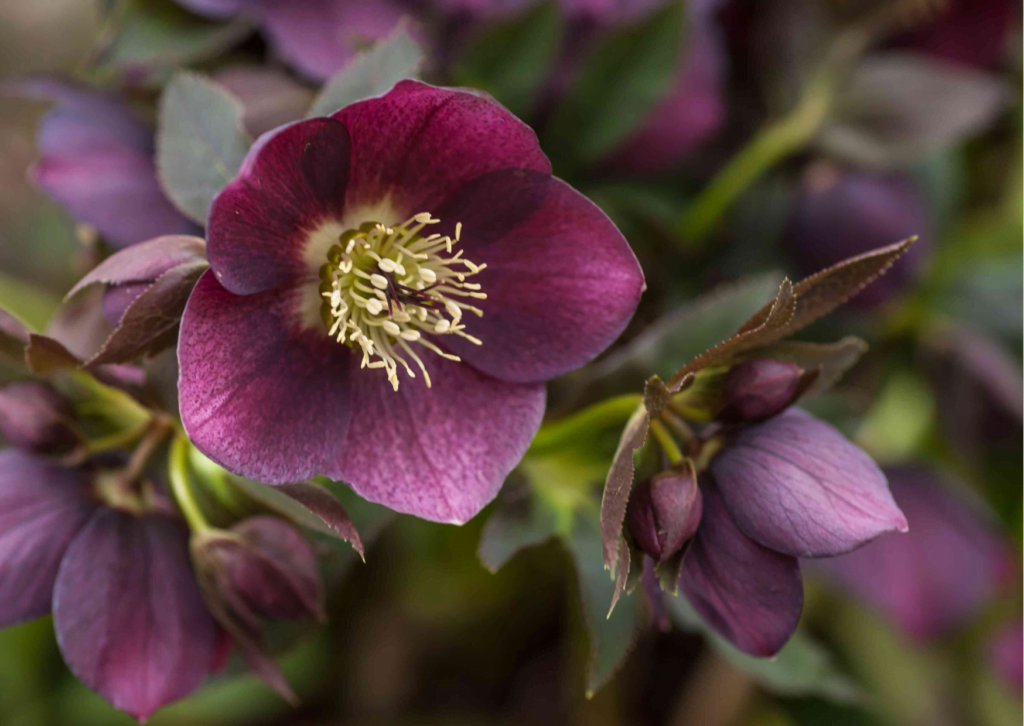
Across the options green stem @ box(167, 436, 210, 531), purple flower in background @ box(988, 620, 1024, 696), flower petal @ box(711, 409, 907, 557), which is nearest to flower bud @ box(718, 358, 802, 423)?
flower petal @ box(711, 409, 907, 557)

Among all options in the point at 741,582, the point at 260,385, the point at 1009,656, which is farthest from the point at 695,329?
the point at 1009,656

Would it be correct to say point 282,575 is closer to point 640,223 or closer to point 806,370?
point 806,370

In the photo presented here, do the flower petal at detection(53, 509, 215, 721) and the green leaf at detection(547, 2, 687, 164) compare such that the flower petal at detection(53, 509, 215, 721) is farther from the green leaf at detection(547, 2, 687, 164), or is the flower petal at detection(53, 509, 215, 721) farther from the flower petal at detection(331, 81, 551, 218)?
the green leaf at detection(547, 2, 687, 164)

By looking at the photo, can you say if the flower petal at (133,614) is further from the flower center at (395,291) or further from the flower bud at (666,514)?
the flower bud at (666,514)

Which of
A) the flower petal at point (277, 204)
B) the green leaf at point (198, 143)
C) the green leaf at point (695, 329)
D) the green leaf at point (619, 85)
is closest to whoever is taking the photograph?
the flower petal at point (277, 204)

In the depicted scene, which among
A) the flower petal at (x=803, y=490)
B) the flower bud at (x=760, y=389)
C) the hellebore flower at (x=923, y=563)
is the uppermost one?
the flower bud at (x=760, y=389)

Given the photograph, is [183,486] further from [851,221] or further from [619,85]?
[851,221]

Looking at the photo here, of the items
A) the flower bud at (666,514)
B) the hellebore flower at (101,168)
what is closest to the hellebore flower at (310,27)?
the hellebore flower at (101,168)
